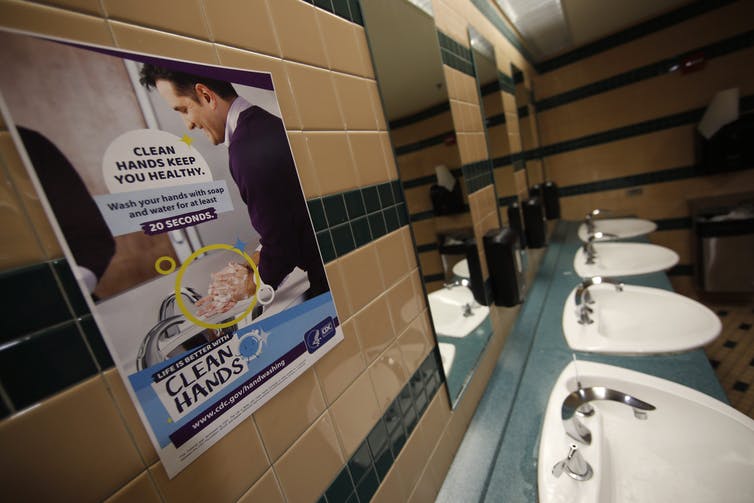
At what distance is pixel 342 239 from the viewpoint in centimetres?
77

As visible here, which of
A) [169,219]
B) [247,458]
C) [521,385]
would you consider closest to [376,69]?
[169,219]

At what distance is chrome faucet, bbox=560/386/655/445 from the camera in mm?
900

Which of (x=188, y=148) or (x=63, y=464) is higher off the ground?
(x=188, y=148)

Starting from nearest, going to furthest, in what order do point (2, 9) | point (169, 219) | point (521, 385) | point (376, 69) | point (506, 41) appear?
point (2, 9) → point (169, 219) → point (376, 69) → point (521, 385) → point (506, 41)

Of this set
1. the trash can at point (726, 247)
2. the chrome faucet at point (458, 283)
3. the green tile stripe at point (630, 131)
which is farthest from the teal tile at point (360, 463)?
the trash can at point (726, 247)

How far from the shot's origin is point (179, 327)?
464 millimetres

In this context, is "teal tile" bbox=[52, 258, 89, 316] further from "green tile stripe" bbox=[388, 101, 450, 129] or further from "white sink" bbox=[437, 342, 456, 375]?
"white sink" bbox=[437, 342, 456, 375]

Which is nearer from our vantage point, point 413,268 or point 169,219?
point 169,219

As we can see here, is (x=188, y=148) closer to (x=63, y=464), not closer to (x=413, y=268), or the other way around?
(x=63, y=464)

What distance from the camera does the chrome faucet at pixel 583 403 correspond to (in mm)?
900

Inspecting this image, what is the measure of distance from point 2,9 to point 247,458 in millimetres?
705

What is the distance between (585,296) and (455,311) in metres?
0.74

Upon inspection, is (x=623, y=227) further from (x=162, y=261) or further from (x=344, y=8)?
(x=162, y=261)

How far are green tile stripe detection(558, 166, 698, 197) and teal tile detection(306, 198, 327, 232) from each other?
4.26m
